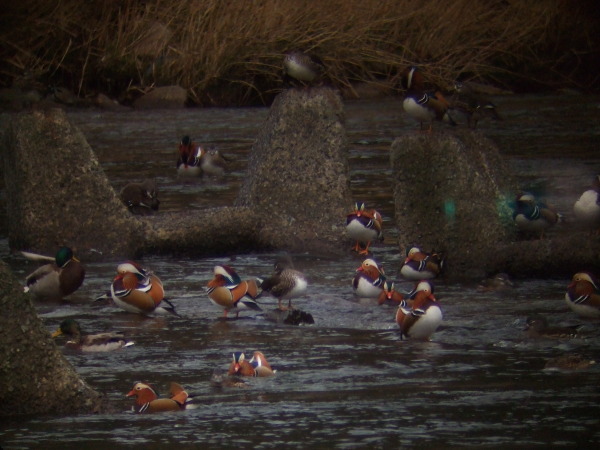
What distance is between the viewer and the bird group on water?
329 inches

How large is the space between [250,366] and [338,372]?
503 mm

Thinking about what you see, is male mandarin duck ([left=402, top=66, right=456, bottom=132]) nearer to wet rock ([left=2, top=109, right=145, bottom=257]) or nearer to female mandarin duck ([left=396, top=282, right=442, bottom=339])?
wet rock ([left=2, top=109, right=145, bottom=257])

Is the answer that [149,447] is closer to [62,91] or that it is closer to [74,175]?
[74,175]

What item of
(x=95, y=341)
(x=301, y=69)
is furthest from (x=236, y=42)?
(x=95, y=341)

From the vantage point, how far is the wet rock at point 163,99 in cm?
2572

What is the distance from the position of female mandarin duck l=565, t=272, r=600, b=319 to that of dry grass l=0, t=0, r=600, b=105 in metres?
16.9

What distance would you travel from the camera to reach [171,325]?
934cm

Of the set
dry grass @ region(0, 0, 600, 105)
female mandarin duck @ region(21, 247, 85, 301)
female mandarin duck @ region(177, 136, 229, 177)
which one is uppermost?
dry grass @ region(0, 0, 600, 105)

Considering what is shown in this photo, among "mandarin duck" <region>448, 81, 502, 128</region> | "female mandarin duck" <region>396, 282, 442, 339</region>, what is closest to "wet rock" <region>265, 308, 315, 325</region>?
"female mandarin duck" <region>396, 282, 442, 339</region>

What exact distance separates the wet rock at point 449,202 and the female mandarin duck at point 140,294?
7.73ft

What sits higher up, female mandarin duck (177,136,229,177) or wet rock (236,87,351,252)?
female mandarin duck (177,136,229,177)

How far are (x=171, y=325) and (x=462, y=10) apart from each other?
67.2 ft

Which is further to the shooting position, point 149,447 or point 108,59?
point 108,59

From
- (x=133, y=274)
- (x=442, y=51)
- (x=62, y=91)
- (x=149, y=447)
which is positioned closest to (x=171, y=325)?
(x=133, y=274)
